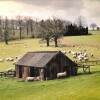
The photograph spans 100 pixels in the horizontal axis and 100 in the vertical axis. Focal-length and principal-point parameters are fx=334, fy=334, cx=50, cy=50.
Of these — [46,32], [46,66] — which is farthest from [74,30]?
[46,66]

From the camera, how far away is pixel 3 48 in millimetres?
111875

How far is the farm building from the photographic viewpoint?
5497 cm

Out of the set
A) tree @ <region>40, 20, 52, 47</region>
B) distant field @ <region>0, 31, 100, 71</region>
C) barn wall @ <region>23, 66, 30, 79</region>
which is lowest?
barn wall @ <region>23, 66, 30, 79</region>

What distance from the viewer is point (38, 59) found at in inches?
2260

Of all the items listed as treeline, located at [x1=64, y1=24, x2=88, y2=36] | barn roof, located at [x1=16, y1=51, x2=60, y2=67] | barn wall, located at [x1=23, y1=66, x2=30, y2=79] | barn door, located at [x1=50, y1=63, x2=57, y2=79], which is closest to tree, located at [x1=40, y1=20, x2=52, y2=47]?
treeline, located at [x1=64, y1=24, x2=88, y2=36]

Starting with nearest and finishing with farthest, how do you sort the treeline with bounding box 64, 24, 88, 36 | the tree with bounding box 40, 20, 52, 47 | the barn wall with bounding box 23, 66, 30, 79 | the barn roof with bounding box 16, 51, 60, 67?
the barn roof with bounding box 16, 51, 60, 67 < the barn wall with bounding box 23, 66, 30, 79 < the tree with bounding box 40, 20, 52, 47 < the treeline with bounding box 64, 24, 88, 36

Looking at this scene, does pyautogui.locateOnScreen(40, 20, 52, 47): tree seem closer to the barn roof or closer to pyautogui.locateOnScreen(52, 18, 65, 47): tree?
pyautogui.locateOnScreen(52, 18, 65, 47): tree

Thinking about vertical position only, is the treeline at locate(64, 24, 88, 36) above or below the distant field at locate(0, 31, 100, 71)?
above

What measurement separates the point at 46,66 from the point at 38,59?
3190 millimetres

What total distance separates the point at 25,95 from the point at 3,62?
43.6 m

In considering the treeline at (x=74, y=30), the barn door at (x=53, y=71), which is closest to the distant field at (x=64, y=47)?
the treeline at (x=74, y=30)

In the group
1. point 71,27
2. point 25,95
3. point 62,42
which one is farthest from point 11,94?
point 71,27

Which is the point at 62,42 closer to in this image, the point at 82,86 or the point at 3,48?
the point at 3,48

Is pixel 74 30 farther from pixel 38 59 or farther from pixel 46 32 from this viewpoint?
pixel 38 59
